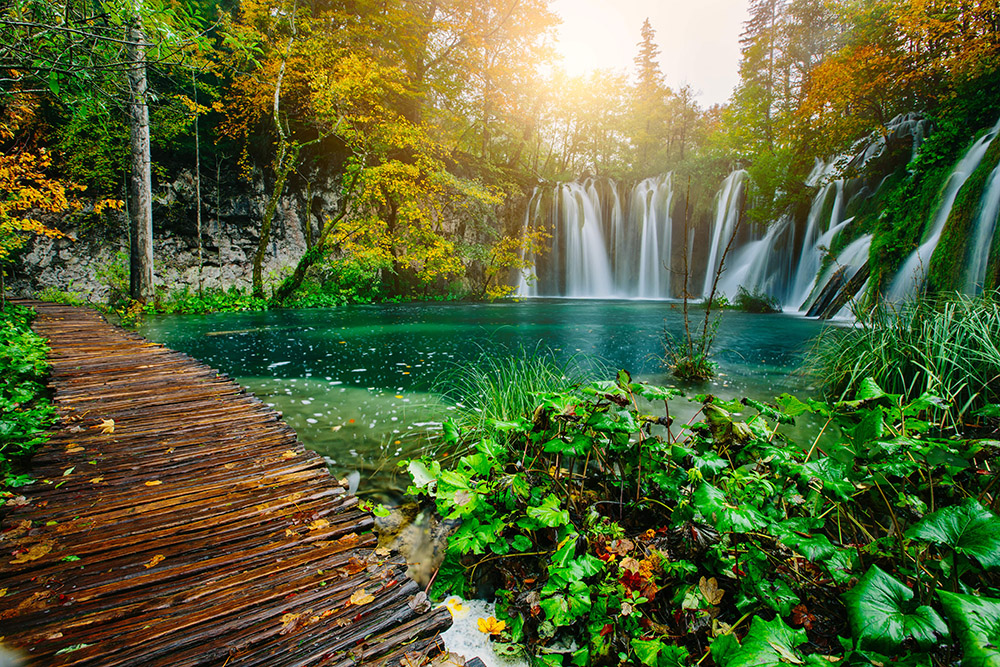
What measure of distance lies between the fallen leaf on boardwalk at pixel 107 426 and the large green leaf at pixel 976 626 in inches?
137

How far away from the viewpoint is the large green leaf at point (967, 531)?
33.0 inches

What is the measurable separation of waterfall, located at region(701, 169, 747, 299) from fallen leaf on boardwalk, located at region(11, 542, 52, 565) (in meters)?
17.5

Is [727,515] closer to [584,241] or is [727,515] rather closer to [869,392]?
[869,392]

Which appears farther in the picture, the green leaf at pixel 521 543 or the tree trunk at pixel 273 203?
the tree trunk at pixel 273 203

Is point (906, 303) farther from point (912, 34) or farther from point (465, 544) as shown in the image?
point (912, 34)

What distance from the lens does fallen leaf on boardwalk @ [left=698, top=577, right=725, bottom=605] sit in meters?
1.30

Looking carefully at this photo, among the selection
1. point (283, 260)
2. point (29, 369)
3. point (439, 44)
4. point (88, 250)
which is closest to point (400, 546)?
point (29, 369)

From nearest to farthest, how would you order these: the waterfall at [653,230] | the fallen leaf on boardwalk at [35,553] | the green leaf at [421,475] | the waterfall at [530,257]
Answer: the fallen leaf on boardwalk at [35,553] → the green leaf at [421,475] → the waterfall at [653,230] → the waterfall at [530,257]

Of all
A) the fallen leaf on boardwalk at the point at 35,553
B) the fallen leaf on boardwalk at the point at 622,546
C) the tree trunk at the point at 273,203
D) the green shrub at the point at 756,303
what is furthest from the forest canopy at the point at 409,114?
the fallen leaf on boardwalk at the point at 622,546

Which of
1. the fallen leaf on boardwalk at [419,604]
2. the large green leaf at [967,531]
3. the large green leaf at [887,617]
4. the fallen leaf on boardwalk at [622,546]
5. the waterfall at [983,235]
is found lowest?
the fallen leaf on boardwalk at [419,604]

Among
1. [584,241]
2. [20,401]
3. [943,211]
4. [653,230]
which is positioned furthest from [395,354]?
[653,230]

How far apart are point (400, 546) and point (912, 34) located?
1475 cm

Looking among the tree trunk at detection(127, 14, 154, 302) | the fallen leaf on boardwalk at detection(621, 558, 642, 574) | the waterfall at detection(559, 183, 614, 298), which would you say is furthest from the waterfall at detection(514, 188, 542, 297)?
the fallen leaf on boardwalk at detection(621, 558, 642, 574)

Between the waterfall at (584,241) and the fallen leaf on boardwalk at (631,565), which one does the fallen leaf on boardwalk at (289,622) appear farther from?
the waterfall at (584,241)
